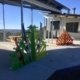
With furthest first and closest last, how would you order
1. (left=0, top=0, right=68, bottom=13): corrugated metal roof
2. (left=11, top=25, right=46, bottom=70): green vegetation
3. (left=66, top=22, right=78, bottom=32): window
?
1. (left=66, top=22, right=78, bottom=32): window
2. (left=0, top=0, right=68, bottom=13): corrugated metal roof
3. (left=11, top=25, right=46, bottom=70): green vegetation

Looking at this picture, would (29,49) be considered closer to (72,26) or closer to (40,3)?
(40,3)

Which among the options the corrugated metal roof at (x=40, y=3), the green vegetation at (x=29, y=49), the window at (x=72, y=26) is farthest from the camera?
the window at (x=72, y=26)

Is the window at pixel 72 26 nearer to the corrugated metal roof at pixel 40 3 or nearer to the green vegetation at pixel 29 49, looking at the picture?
the corrugated metal roof at pixel 40 3

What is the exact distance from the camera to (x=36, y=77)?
695 cm

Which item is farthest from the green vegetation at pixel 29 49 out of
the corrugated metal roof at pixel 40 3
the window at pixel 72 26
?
the window at pixel 72 26

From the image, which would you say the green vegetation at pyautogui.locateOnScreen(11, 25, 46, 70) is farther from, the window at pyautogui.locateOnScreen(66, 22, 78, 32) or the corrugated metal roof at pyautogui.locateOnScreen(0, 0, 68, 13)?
the window at pyautogui.locateOnScreen(66, 22, 78, 32)

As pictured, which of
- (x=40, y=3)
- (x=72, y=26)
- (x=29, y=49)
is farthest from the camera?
(x=72, y=26)

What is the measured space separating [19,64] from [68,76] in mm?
6335

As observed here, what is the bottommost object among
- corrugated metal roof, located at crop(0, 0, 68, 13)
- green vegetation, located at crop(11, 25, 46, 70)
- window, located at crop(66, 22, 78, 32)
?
green vegetation, located at crop(11, 25, 46, 70)

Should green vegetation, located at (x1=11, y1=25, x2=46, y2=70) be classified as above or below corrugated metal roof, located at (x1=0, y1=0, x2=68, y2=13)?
below

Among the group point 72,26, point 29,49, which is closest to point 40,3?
point 29,49

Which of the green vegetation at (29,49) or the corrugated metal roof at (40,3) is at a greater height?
the corrugated metal roof at (40,3)

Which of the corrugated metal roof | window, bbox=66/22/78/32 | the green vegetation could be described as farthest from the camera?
window, bbox=66/22/78/32

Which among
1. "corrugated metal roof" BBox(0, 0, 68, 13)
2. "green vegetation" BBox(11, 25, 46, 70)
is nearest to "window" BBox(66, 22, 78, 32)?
"corrugated metal roof" BBox(0, 0, 68, 13)
